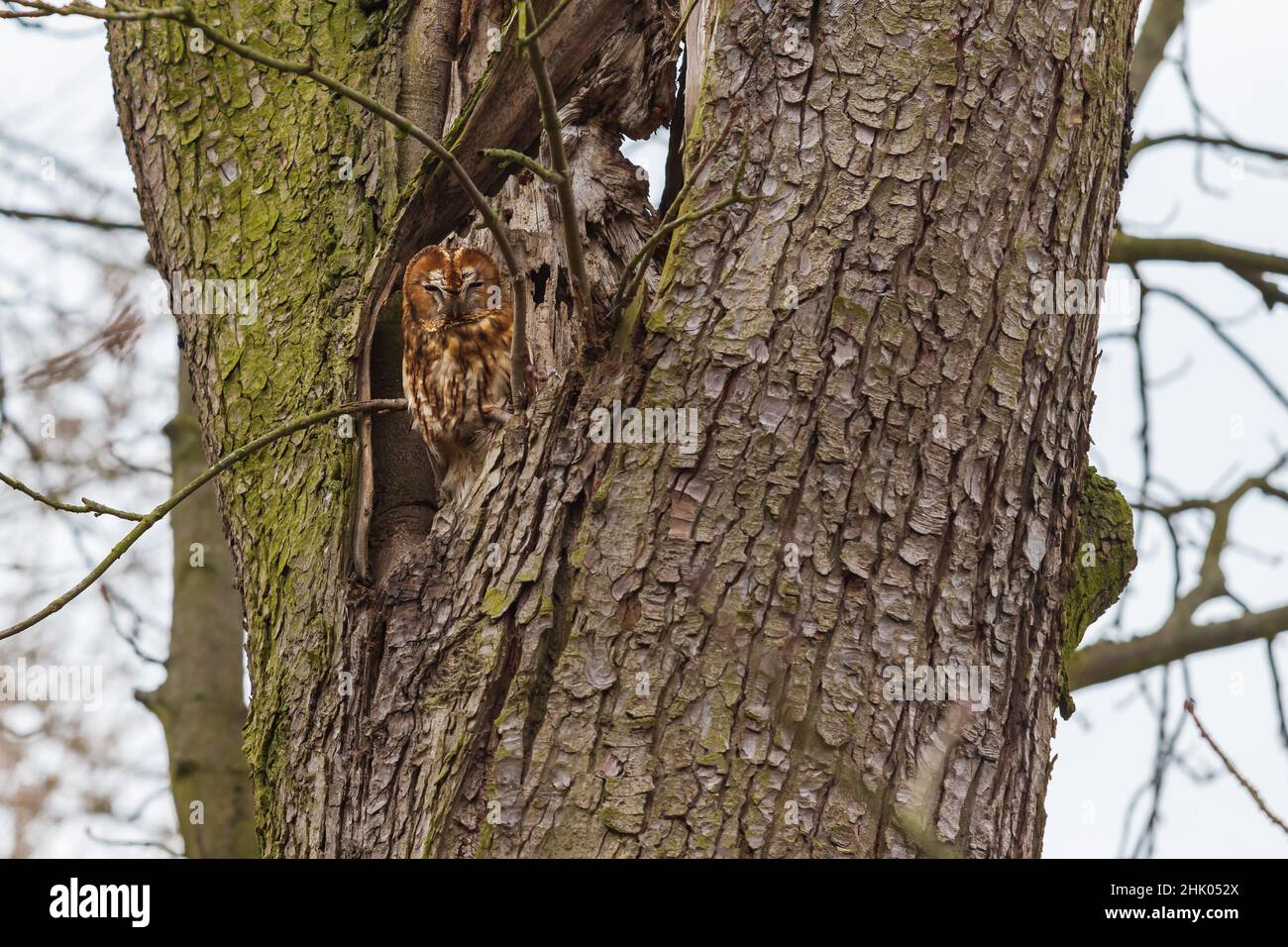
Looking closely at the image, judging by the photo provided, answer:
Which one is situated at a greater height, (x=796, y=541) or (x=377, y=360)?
(x=377, y=360)

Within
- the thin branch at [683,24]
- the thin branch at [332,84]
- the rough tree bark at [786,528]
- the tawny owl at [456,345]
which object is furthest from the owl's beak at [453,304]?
the thin branch at [332,84]

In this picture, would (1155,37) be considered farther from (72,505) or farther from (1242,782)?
(72,505)

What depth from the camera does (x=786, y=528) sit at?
7.25 feet

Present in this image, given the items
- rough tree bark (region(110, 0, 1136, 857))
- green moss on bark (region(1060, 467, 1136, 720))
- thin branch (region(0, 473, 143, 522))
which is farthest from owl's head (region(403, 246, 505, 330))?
green moss on bark (region(1060, 467, 1136, 720))

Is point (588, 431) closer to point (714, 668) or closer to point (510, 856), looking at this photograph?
point (714, 668)

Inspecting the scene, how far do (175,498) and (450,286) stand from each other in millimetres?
2119

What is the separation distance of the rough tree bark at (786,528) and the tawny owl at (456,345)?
1059 mm

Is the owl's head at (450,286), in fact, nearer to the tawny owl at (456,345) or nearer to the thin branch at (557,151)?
the tawny owl at (456,345)

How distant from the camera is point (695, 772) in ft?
6.95

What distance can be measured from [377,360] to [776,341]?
154 cm

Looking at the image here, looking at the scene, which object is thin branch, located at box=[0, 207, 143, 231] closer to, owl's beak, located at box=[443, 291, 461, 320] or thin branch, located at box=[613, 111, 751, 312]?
owl's beak, located at box=[443, 291, 461, 320]

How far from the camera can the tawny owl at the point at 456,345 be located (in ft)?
12.4

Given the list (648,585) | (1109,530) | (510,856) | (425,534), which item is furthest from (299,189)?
(1109,530)

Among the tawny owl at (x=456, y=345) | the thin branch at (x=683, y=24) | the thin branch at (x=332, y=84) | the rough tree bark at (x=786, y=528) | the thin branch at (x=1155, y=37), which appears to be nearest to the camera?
the thin branch at (x=332, y=84)
